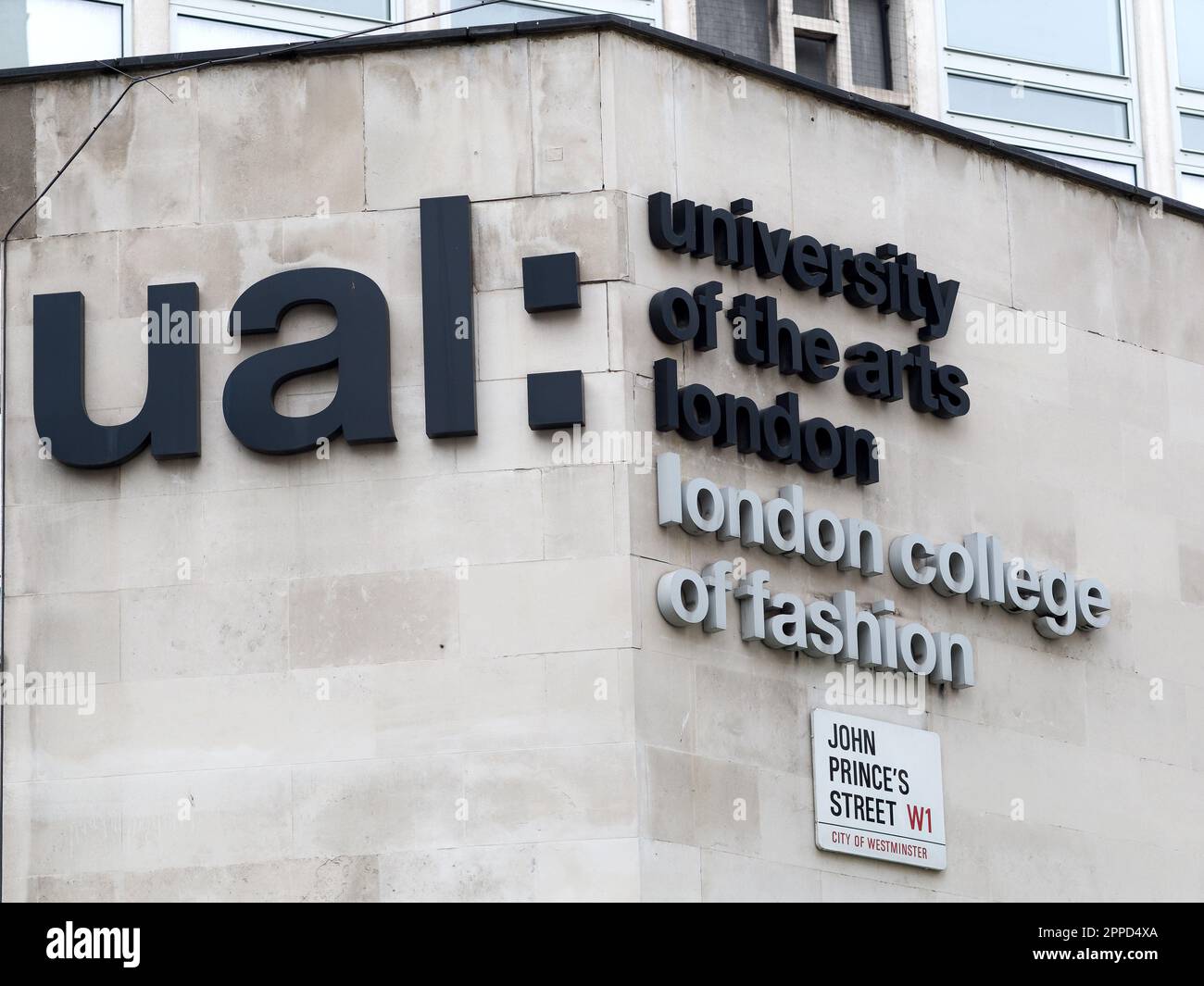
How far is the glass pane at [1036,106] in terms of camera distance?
89.1 feet

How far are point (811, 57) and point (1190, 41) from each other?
4981 millimetres

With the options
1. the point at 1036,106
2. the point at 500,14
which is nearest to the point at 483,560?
the point at 500,14

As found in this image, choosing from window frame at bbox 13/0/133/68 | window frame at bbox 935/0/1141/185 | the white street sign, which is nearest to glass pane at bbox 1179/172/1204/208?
window frame at bbox 935/0/1141/185

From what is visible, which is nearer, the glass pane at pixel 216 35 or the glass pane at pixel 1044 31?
the glass pane at pixel 216 35

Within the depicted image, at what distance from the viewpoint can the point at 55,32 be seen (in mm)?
24391

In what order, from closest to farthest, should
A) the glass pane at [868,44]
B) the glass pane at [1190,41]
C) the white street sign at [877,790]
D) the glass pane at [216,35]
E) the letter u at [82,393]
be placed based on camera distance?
the white street sign at [877,790] → the letter u at [82,393] → the glass pane at [216,35] → the glass pane at [868,44] → the glass pane at [1190,41]

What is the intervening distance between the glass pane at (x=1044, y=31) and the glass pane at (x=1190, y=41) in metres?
0.79

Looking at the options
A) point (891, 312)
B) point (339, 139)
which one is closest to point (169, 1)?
point (339, 139)

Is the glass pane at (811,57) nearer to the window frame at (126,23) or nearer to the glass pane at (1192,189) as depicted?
the glass pane at (1192,189)

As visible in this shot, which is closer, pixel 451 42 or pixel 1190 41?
pixel 451 42

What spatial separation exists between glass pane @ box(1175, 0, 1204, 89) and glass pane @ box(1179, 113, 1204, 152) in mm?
372

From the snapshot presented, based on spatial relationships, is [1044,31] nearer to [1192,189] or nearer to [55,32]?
[1192,189]

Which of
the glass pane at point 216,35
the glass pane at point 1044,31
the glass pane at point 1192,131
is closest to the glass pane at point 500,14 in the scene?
the glass pane at point 216,35

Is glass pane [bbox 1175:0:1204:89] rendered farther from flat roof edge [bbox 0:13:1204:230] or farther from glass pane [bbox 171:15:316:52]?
glass pane [bbox 171:15:316:52]
